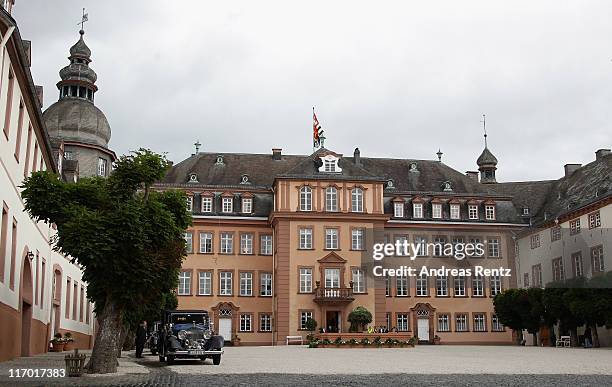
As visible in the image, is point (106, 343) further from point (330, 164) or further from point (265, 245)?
point (265, 245)

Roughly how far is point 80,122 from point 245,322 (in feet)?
62.1

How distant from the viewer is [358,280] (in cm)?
5597

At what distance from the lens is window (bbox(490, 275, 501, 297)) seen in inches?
2393

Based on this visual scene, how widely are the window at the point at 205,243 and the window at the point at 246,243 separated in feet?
7.99

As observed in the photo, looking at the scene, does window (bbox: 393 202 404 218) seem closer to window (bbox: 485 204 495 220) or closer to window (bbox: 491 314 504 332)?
window (bbox: 485 204 495 220)

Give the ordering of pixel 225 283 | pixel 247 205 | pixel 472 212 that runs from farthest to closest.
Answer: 1. pixel 472 212
2. pixel 247 205
3. pixel 225 283

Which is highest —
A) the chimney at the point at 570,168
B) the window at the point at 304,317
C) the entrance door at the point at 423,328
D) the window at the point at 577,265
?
the chimney at the point at 570,168

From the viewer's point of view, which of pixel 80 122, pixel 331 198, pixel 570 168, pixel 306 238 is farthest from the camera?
pixel 570 168

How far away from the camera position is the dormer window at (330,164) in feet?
186

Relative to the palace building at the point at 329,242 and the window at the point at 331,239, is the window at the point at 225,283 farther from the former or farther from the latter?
the window at the point at 331,239

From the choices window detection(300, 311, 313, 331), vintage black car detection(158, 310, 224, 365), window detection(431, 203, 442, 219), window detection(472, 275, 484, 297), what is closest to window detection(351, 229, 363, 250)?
window detection(300, 311, 313, 331)

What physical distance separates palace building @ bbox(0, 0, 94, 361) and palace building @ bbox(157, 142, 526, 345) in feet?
67.4

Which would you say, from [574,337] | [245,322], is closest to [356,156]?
[245,322]

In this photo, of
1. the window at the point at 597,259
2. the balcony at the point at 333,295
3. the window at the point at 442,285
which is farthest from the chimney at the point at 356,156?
the window at the point at 597,259
